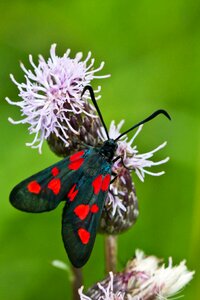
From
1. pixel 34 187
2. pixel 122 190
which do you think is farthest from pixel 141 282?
pixel 34 187

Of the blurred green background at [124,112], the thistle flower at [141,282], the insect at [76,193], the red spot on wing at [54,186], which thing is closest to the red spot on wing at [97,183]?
the insect at [76,193]

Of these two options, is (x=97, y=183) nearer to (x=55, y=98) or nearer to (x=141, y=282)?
(x=55, y=98)

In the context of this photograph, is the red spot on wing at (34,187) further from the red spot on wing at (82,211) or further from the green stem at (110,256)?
the green stem at (110,256)

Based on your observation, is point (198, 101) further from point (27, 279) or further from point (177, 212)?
point (27, 279)

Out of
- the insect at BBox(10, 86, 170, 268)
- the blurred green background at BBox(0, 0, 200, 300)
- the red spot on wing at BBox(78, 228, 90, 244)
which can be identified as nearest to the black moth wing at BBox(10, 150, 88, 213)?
the insect at BBox(10, 86, 170, 268)

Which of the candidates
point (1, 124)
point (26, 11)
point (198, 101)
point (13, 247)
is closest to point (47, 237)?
point (13, 247)

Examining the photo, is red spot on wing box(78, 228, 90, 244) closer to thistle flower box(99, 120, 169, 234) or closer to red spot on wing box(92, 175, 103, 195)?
red spot on wing box(92, 175, 103, 195)
